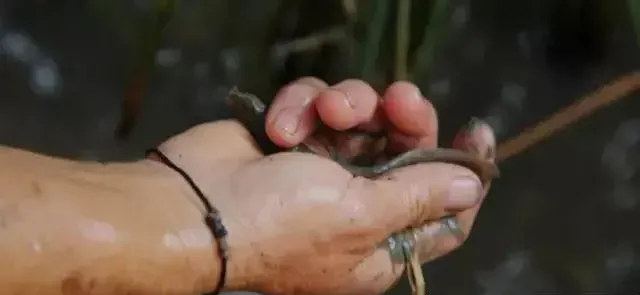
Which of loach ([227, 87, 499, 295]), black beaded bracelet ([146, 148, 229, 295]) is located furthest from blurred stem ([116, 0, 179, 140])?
black beaded bracelet ([146, 148, 229, 295])

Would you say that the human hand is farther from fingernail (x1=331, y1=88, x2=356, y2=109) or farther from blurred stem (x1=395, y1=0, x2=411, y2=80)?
blurred stem (x1=395, y1=0, x2=411, y2=80)

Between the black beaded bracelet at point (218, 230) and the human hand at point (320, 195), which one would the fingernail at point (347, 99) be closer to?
the human hand at point (320, 195)

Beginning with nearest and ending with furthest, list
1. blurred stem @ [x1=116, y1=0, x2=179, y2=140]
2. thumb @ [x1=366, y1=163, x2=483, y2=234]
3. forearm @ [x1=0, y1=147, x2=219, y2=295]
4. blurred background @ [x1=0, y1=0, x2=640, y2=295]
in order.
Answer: forearm @ [x1=0, y1=147, x2=219, y2=295], thumb @ [x1=366, y1=163, x2=483, y2=234], blurred stem @ [x1=116, y1=0, x2=179, y2=140], blurred background @ [x1=0, y1=0, x2=640, y2=295]

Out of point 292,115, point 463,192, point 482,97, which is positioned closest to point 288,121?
point 292,115

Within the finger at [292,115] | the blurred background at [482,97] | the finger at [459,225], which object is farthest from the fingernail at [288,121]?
the blurred background at [482,97]

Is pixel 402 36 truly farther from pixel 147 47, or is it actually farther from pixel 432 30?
pixel 147 47
